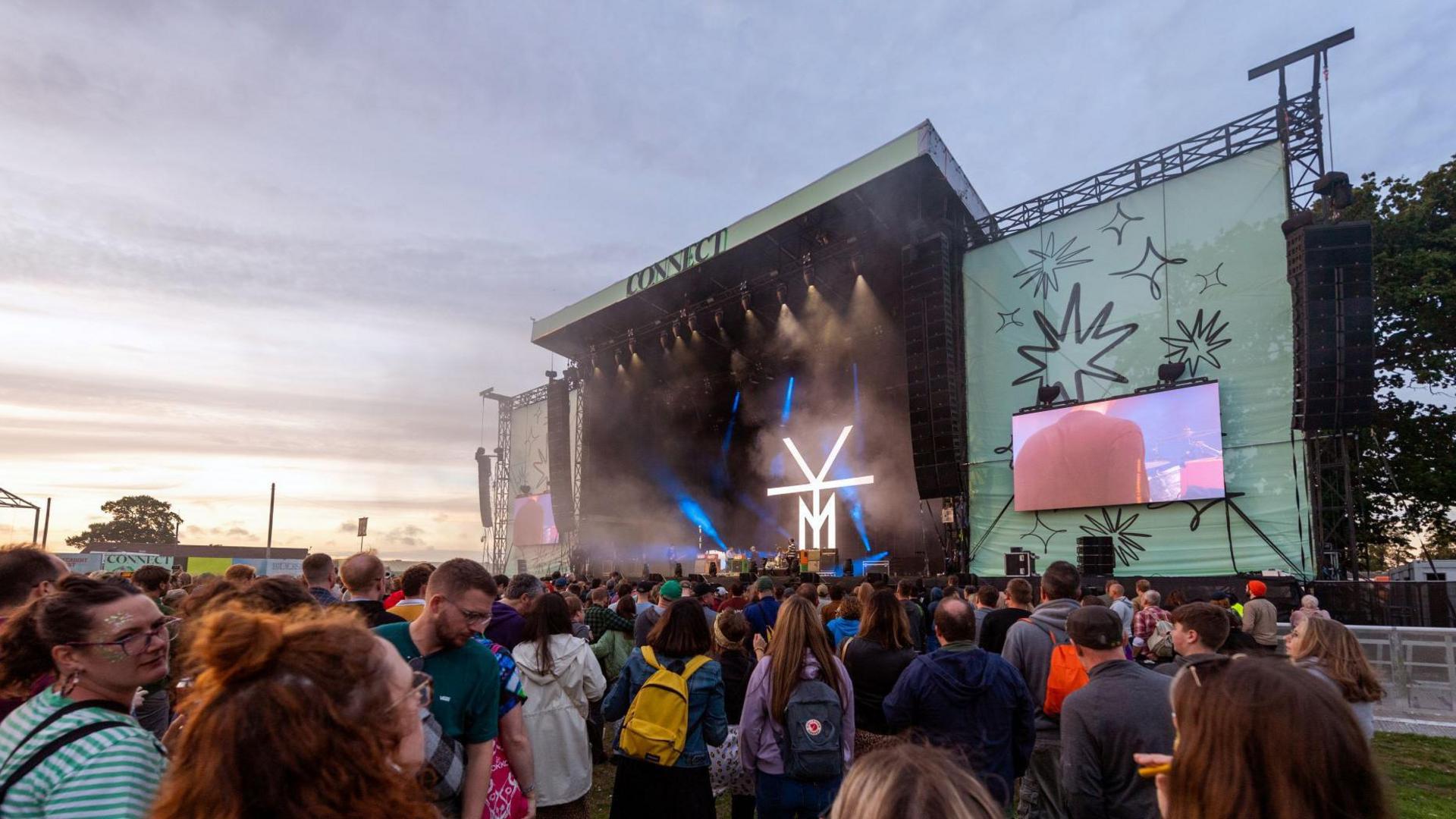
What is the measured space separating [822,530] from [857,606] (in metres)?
14.7

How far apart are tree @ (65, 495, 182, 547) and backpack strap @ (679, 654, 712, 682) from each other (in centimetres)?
6076

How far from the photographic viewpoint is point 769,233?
1809cm

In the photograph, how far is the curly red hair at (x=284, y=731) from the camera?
93cm

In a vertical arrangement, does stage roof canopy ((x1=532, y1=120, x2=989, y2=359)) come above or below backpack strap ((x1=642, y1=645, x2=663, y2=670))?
above

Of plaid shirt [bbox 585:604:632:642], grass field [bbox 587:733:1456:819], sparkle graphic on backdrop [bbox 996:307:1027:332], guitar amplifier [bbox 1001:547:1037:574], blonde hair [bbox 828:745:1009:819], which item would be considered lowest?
grass field [bbox 587:733:1456:819]

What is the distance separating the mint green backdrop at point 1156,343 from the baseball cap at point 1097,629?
1190 cm

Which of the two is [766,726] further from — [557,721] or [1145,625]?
[1145,625]

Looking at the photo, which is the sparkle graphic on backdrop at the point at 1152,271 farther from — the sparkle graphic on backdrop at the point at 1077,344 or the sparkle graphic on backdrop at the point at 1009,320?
the sparkle graphic on backdrop at the point at 1009,320

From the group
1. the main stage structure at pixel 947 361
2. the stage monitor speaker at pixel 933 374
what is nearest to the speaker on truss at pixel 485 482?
the main stage structure at pixel 947 361

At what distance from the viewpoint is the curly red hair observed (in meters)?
0.93

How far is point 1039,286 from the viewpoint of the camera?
49.5 ft

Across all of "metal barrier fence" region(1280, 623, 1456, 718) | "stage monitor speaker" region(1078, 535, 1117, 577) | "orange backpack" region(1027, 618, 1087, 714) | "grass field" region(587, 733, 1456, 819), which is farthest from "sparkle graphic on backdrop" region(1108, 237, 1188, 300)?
"orange backpack" region(1027, 618, 1087, 714)

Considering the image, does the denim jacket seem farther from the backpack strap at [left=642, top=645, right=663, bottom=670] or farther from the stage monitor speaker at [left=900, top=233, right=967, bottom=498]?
the stage monitor speaker at [left=900, top=233, right=967, bottom=498]

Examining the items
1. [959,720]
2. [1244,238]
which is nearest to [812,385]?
[1244,238]
